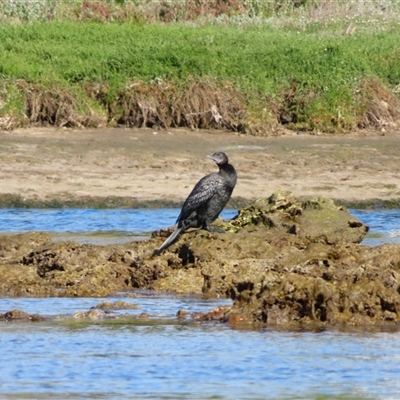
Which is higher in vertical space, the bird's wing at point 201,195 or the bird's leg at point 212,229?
the bird's wing at point 201,195

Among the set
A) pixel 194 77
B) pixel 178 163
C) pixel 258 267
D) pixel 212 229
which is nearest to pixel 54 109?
pixel 194 77

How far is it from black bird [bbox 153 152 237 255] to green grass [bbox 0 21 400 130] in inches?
286

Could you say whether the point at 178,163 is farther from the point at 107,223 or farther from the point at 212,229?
the point at 212,229

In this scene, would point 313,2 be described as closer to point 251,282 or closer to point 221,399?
point 251,282

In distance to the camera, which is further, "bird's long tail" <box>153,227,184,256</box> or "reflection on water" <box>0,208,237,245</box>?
"reflection on water" <box>0,208,237,245</box>

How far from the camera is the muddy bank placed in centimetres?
855

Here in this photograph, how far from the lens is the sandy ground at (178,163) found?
51.6ft

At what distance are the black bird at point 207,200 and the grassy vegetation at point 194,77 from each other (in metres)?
6.82

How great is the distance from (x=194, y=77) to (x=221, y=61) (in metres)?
0.93

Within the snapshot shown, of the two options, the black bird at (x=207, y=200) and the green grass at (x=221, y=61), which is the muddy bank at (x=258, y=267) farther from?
the green grass at (x=221, y=61)

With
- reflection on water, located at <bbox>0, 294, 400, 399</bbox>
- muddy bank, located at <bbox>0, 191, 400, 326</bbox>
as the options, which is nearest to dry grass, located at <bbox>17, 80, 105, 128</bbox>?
muddy bank, located at <bbox>0, 191, 400, 326</bbox>

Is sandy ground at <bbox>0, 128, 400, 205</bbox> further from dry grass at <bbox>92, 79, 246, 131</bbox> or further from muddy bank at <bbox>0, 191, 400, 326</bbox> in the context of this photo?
muddy bank at <bbox>0, 191, 400, 326</bbox>

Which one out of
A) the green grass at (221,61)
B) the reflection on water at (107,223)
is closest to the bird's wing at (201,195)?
the reflection on water at (107,223)

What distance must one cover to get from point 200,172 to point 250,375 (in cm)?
898
